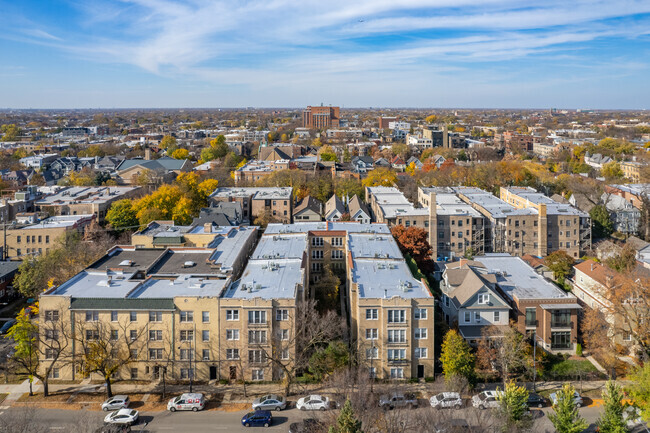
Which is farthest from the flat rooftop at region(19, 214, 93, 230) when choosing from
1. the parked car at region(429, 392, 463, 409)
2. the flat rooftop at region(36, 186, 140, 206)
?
the parked car at region(429, 392, 463, 409)

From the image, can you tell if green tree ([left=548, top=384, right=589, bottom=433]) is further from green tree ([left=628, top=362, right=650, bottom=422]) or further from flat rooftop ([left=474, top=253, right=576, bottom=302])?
flat rooftop ([left=474, top=253, right=576, bottom=302])

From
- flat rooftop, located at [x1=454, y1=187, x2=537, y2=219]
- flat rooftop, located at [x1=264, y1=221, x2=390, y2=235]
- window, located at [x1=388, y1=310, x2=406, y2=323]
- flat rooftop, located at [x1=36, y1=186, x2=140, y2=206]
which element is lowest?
window, located at [x1=388, y1=310, x2=406, y2=323]

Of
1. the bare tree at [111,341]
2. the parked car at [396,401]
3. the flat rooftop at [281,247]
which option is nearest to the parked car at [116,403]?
the bare tree at [111,341]

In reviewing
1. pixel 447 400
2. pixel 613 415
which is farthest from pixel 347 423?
pixel 613 415

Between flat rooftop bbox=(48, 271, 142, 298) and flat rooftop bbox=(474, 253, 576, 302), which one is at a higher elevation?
flat rooftop bbox=(48, 271, 142, 298)

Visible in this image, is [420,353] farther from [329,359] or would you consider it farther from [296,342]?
[296,342]

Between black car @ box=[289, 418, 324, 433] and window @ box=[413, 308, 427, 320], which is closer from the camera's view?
black car @ box=[289, 418, 324, 433]
